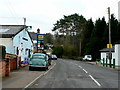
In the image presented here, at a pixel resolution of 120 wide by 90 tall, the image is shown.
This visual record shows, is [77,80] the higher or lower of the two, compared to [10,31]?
lower

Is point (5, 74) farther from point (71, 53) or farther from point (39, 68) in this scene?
point (71, 53)

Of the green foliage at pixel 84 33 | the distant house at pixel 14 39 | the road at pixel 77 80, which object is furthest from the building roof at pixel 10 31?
the green foliage at pixel 84 33

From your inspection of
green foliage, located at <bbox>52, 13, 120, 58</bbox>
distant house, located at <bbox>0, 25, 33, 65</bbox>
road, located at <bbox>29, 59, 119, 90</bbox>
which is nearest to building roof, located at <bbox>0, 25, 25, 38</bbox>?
distant house, located at <bbox>0, 25, 33, 65</bbox>

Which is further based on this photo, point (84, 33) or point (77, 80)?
point (84, 33)

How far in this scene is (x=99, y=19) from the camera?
67.1 meters

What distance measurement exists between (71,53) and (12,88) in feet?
233

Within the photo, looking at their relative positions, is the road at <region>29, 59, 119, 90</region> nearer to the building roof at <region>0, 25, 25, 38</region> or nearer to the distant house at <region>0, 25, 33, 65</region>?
the distant house at <region>0, 25, 33, 65</region>

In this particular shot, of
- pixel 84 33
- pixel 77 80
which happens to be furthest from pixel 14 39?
pixel 84 33

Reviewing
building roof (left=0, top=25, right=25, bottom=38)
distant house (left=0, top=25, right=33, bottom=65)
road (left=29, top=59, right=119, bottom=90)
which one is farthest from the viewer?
building roof (left=0, top=25, right=25, bottom=38)

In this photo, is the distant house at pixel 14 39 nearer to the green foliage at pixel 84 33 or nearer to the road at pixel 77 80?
the road at pixel 77 80

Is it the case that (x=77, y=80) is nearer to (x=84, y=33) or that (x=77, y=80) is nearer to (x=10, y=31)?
(x=10, y=31)

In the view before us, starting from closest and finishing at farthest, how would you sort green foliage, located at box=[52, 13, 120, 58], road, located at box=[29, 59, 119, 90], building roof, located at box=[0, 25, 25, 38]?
road, located at box=[29, 59, 119, 90], building roof, located at box=[0, 25, 25, 38], green foliage, located at box=[52, 13, 120, 58]

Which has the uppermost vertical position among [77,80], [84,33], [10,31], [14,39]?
[84,33]

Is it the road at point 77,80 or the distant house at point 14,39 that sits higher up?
the distant house at point 14,39
